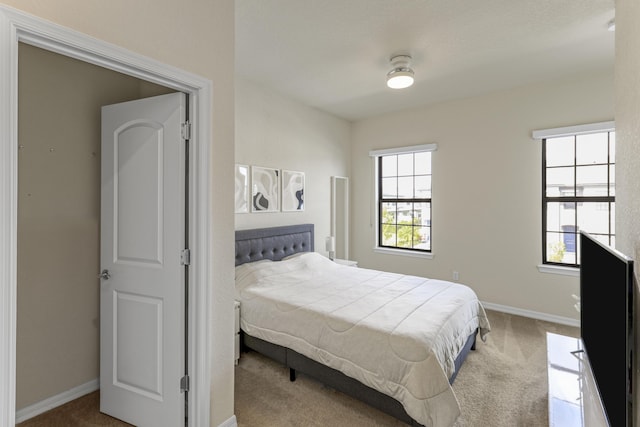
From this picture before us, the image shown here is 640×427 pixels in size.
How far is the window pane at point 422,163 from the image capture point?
15.6ft

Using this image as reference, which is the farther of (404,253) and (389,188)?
(389,188)

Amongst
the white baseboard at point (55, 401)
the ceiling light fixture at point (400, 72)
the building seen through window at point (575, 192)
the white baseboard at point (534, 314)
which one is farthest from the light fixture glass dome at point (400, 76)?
the white baseboard at point (55, 401)

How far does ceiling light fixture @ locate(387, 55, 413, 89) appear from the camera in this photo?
3.05 meters

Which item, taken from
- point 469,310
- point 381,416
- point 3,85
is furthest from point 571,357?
point 3,85

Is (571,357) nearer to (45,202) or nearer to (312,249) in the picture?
→ (312,249)

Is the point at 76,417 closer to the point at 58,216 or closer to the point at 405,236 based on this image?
the point at 58,216

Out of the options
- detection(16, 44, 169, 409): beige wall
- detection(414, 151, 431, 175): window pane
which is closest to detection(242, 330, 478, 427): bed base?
detection(16, 44, 169, 409): beige wall

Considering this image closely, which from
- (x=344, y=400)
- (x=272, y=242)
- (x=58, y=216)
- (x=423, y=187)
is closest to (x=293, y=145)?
(x=272, y=242)

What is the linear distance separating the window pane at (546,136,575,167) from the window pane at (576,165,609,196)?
15 centimetres

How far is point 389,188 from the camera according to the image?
5211 mm

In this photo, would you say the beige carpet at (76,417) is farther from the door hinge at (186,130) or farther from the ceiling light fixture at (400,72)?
the ceiling light fixture at (400,72)

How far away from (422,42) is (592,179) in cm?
256

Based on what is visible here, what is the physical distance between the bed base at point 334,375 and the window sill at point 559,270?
1663 millimetres

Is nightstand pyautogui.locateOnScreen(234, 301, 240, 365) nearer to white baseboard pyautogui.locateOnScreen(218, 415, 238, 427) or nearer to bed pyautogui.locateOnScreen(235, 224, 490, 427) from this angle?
bed pyautogui.locateOnScreen(235, 224, 490, 427)
